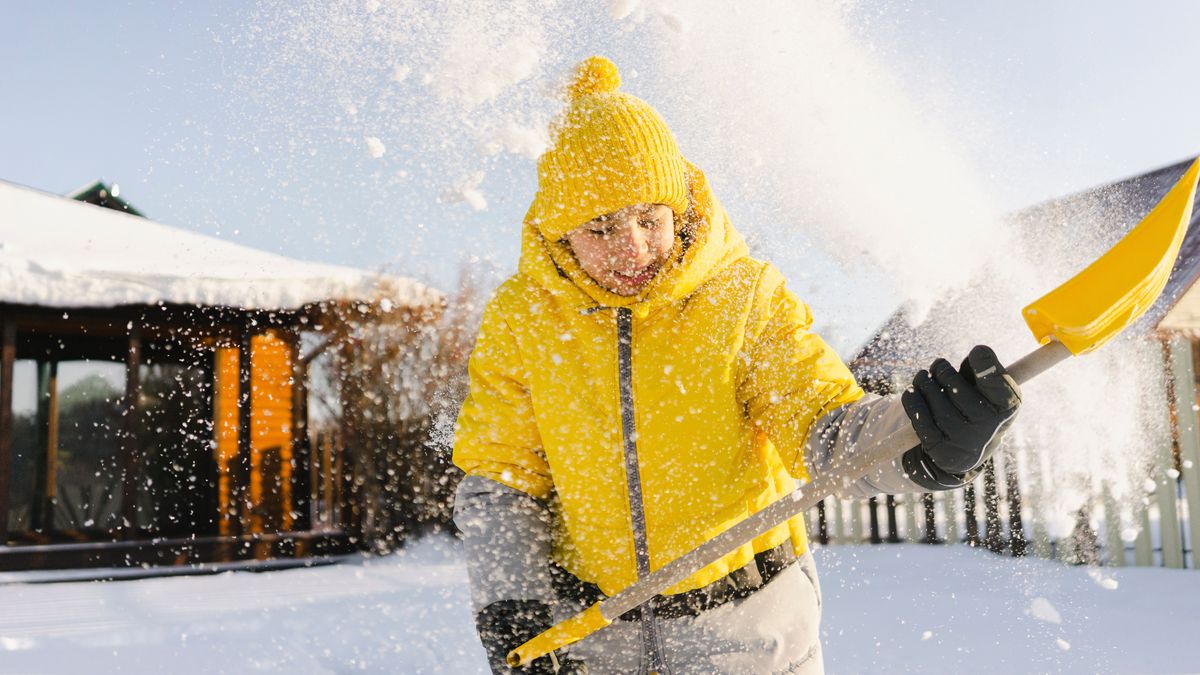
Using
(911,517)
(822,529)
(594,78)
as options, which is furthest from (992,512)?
(594,78)

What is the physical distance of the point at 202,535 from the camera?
9.60 meters

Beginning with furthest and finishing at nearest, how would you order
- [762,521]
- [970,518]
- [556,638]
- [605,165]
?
[970,518], [605,165], [556,638], [762,521]

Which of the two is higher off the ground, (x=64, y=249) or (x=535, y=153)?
(x=64, y=249)

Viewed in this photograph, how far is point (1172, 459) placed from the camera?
24.9 ft

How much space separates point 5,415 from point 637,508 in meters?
9.09

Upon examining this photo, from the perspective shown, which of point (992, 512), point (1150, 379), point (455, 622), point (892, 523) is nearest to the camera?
point (455, 622)

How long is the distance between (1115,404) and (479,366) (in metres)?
7.62

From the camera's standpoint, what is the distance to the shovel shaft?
112 cm

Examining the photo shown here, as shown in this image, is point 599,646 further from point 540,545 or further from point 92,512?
point 92,512

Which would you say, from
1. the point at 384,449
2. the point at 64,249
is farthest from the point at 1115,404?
the point at 64,249

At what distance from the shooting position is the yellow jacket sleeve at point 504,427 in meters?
1.64

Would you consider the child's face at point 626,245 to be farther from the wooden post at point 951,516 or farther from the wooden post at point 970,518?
the wooden post at point 951,516

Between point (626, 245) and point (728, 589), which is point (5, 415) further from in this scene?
point (728, 589)

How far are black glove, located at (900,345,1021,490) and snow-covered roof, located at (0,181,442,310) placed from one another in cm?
832
